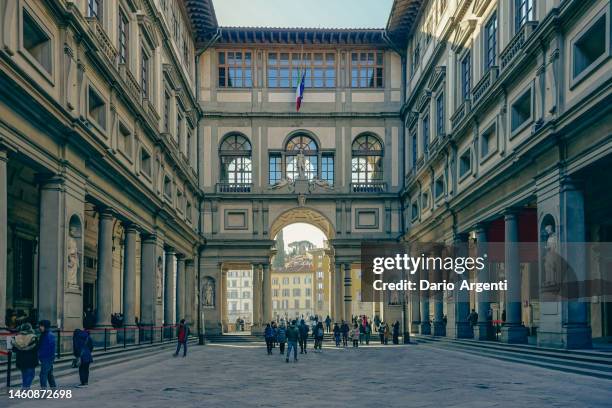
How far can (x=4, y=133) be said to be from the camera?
18.0 meters

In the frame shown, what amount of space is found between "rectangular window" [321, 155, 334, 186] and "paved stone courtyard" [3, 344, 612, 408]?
27.2m

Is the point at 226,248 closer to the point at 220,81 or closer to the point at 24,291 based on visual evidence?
the point at 220,81

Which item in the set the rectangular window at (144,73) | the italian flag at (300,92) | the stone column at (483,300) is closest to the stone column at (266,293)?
the italian flag at (300,92)

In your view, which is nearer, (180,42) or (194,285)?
(180,42)

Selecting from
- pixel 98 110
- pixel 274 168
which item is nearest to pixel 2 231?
pixel 98 110

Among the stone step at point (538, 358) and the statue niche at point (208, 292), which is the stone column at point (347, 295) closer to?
the statue niche at point (208, 292)

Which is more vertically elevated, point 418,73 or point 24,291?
point 418,73

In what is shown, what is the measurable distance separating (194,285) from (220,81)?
1414 centimetres

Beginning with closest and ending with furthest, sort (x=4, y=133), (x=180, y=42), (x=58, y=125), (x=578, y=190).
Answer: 1. (x=4, y=133)
2. (x=58, y=125)
3. (x=578, y=190)
4. (x=180, y=42)

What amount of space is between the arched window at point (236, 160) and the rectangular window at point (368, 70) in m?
8.69

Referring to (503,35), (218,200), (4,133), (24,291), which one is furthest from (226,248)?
(4,133)

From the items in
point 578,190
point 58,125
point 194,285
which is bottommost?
point 194,285

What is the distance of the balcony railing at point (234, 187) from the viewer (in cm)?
5309

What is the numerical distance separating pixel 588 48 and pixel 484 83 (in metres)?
9.69
